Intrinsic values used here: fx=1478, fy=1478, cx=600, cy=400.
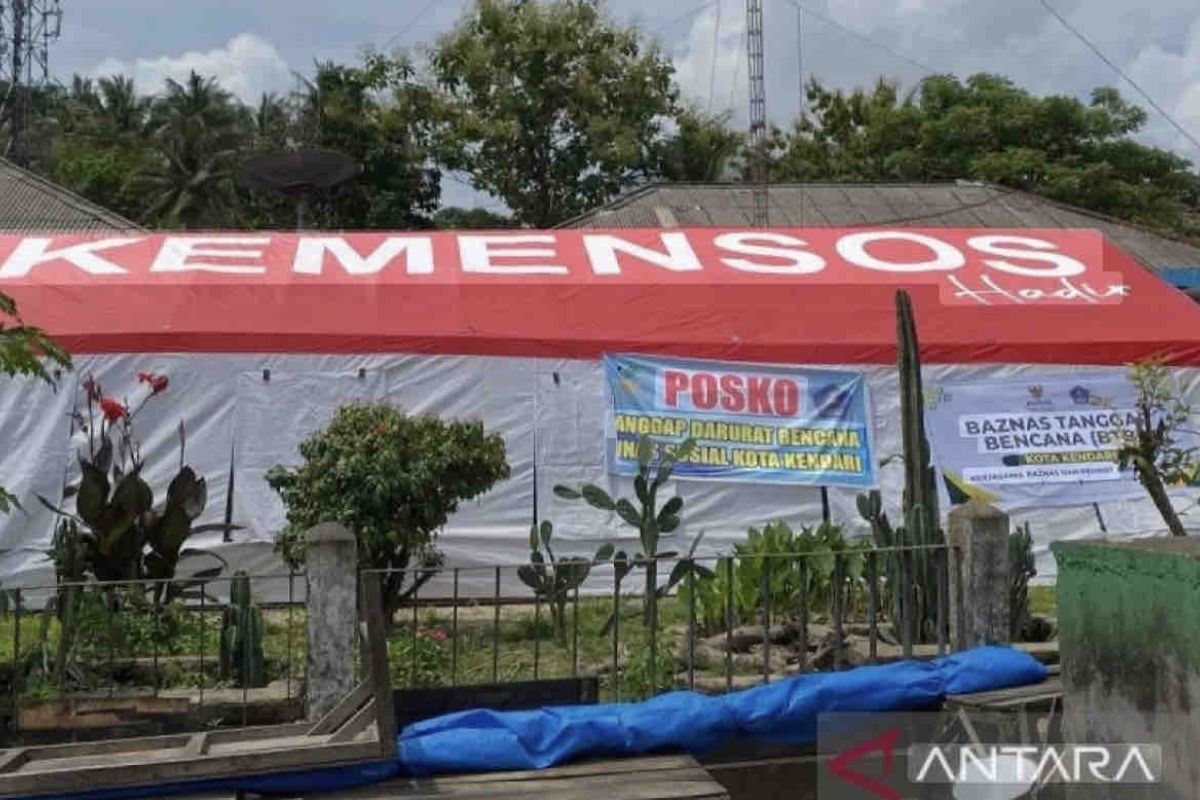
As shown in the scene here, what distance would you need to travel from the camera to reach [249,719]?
736 cm

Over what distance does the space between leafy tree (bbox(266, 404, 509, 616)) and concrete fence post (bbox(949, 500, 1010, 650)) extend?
411 centimetres

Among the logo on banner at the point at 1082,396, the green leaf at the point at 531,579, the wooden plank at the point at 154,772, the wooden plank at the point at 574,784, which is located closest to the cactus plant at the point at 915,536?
the green leaf at the point at 531,579

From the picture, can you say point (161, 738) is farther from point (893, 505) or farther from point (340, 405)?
point (893, 505)

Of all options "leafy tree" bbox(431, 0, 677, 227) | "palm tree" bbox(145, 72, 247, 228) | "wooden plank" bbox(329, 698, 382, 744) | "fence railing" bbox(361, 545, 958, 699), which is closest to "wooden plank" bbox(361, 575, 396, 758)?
"wooden plank" bbox(329, 698, 382, 744)

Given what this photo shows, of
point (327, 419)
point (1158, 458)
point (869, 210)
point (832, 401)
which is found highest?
point (869, 210)

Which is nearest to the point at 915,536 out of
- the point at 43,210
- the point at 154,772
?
the point at 154,772

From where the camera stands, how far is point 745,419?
1241 cm

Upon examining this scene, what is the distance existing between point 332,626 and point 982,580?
3.08 metres

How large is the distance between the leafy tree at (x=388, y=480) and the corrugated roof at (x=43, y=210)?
911cm

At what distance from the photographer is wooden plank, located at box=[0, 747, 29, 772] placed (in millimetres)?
5141

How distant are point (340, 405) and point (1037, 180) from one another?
26.5 m

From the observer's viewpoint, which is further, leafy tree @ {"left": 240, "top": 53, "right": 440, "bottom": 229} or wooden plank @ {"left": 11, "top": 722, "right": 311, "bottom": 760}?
leafy tree @ {"left": 240, "top": 53, "right": 440, "bottom": 229}

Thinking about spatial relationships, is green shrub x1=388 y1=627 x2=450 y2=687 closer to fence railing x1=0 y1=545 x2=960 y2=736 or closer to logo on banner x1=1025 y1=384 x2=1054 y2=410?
fence railing x1=0 y1=545 x2=960 y2=736

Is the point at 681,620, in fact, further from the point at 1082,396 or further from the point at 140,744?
the point at 140,744
